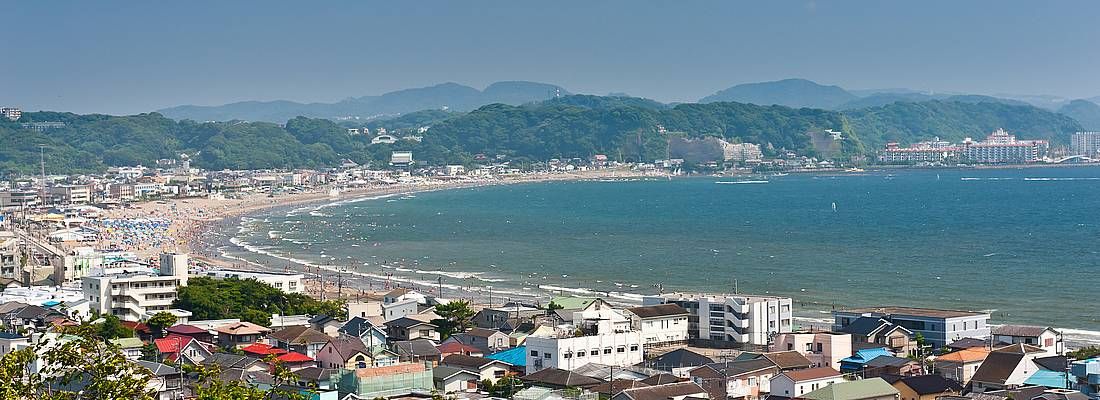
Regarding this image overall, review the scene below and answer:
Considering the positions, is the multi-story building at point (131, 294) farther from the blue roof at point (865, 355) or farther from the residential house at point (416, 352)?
the blue roof at point (865, 355)

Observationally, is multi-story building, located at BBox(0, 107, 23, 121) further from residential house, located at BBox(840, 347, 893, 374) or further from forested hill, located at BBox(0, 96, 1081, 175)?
residential house, located at BBox(840, 347, 893, 374)

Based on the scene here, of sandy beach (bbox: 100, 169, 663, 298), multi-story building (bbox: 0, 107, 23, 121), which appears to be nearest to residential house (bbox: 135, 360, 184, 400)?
sandy beach (bbox: 100, 169, 663, 298)

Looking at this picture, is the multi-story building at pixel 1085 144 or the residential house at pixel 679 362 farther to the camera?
the multi-story building at pixel 1085 144

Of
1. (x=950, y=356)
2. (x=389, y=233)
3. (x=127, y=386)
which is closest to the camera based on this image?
(x=127, y=386)

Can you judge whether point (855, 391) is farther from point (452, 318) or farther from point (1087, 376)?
point (452, 318)

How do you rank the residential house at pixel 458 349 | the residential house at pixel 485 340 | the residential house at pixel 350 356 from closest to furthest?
the residential house at pixel 350 356 < the residential house at pixel 458 349 < the residential house at pixel 485 340

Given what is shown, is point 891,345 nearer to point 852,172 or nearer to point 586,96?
point 852,172

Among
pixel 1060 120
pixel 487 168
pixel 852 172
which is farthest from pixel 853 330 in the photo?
pixel 1060 120

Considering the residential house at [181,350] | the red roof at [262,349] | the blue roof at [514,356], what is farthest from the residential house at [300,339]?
the blue roof at [514,356]
